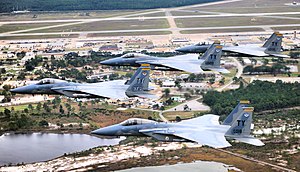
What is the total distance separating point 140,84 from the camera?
55.2m

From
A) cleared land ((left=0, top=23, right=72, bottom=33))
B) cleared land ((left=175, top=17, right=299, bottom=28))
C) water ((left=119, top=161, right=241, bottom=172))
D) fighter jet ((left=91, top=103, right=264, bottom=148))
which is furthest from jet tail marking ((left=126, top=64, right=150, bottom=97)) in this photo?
cleared land ((left=0, top=23, right=72, bottom=33))

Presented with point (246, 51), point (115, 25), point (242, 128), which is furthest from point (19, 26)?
Result: point (242, 128)

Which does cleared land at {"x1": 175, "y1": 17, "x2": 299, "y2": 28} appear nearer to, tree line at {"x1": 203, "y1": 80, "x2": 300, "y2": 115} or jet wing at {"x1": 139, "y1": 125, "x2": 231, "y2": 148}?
tree line at {"x1": 203, "y1": 80, "x2": 300, "y2": 115}

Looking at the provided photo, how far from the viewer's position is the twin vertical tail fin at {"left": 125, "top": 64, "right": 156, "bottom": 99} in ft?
180

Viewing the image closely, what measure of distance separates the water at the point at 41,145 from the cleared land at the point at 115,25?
6409 cm

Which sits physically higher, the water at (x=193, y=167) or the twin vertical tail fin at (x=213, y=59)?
the twin vertical tail fin at (x=213, y=59)

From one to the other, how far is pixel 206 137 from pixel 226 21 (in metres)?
90.6

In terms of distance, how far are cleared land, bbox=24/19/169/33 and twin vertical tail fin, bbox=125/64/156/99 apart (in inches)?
3042

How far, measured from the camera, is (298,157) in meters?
61.0

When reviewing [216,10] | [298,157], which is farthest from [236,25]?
[298,157]

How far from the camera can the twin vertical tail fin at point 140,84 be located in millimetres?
54969

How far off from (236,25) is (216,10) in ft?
75.1

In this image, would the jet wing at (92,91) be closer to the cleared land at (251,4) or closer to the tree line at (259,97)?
the tree line at (259,97)

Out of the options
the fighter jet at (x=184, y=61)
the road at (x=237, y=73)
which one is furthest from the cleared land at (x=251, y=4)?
the fighter jet at (x=184, y=61)
